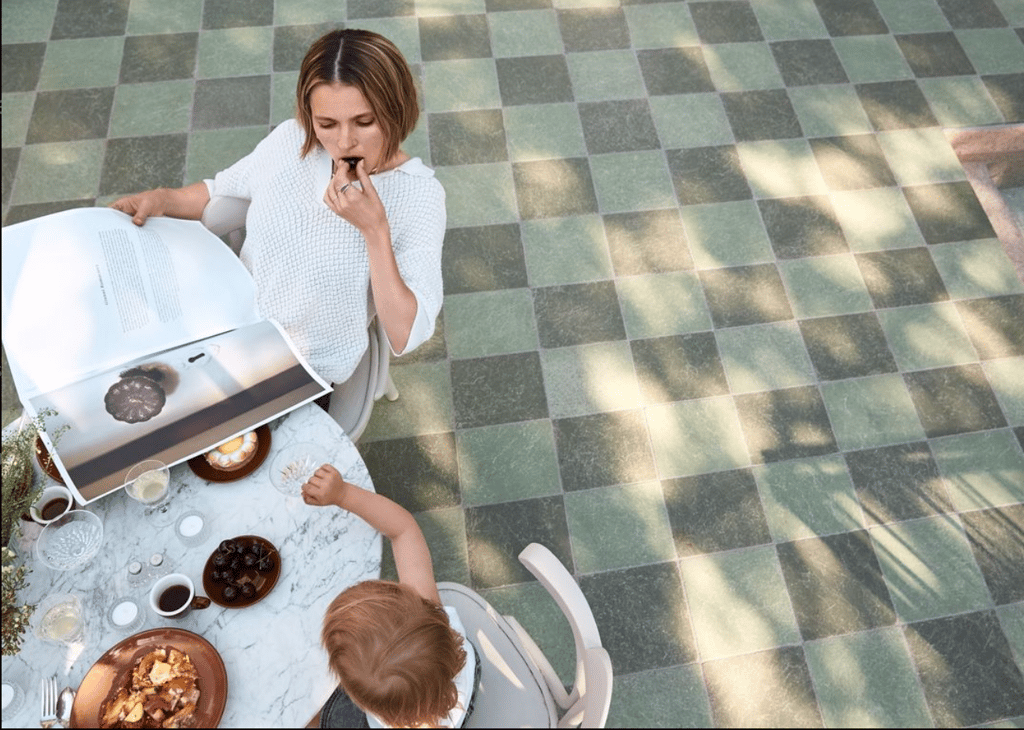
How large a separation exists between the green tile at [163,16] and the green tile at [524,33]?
136 cm

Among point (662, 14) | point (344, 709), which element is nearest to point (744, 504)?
point (344, 709)

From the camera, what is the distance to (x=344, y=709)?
5.03 ft

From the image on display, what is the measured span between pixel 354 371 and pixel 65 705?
0.98 meters

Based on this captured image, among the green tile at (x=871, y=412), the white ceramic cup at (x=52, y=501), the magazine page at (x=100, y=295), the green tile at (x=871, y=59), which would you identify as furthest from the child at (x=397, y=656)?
the green tile at (x=871, y=59)

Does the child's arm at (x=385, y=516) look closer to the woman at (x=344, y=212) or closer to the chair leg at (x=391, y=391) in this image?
the woman at (x=344, y=212)

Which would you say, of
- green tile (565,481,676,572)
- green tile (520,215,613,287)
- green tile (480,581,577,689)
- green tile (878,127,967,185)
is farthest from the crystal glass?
green tile (878,127,967,185)

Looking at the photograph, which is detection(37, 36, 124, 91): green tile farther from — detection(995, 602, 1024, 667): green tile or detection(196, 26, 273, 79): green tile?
detection(995, 602, 1024, 667): green tile

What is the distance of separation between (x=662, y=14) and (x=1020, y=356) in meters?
2.18

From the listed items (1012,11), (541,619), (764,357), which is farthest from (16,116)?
(1012,11)

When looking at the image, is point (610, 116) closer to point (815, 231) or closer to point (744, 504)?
point (815, 231)

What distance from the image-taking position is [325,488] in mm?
1549

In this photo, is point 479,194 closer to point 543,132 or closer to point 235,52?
point 543,132

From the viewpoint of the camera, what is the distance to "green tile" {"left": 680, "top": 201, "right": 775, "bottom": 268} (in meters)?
3.01

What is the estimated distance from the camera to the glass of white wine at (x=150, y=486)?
1576mm
